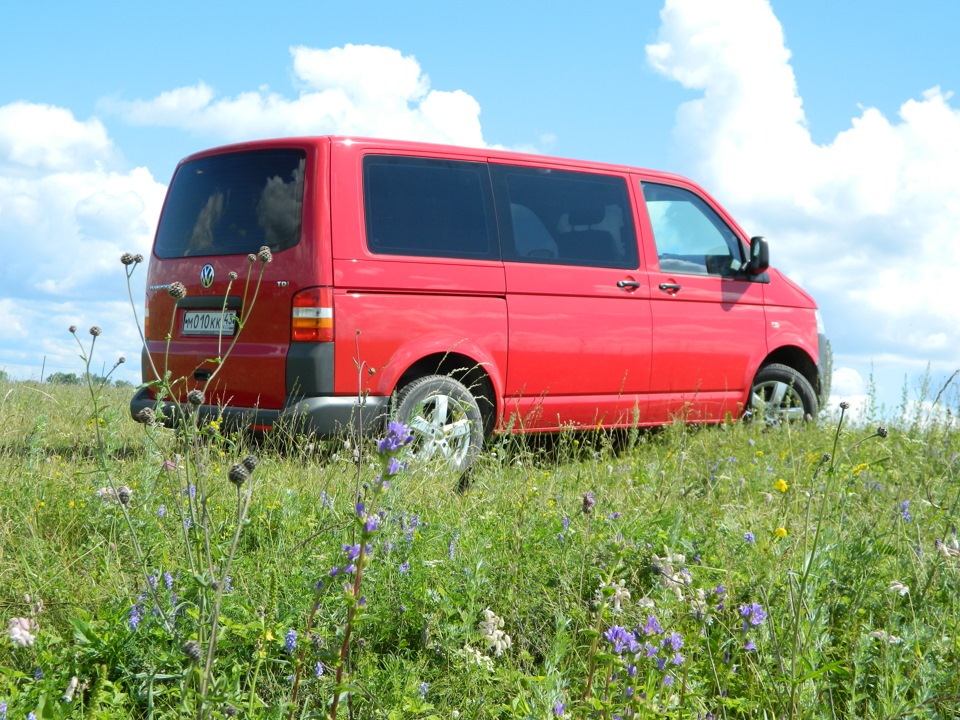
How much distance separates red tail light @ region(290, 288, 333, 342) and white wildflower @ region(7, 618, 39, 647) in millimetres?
3088

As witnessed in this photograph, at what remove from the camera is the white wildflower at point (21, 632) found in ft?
8.43

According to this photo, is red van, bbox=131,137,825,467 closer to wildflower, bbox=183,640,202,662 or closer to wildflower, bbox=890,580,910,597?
wildflower, bbox=890,580,910,597

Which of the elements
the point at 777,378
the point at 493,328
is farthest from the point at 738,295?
the point at 493,328

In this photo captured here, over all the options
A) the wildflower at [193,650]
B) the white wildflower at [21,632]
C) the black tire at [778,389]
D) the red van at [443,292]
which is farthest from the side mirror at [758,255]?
the wildflower at [193,650]

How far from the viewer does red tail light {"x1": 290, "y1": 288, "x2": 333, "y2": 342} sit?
5691 mm

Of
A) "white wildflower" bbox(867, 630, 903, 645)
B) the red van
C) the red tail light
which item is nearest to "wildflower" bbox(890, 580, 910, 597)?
"white wildflower" bbox(867, 630, 903, 645)

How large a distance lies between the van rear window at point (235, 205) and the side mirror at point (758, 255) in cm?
386

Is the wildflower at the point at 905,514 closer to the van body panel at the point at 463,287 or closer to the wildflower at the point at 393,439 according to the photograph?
the van body panel at the point at 463,287

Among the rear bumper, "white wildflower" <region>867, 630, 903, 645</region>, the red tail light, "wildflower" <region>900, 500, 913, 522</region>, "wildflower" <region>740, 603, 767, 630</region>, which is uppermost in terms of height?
the red tail light

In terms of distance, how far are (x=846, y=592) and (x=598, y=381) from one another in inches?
150

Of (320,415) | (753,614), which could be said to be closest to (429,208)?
(320,415)

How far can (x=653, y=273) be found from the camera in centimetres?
743

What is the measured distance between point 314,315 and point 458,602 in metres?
3.10

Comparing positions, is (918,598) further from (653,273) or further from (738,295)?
(738,295)
